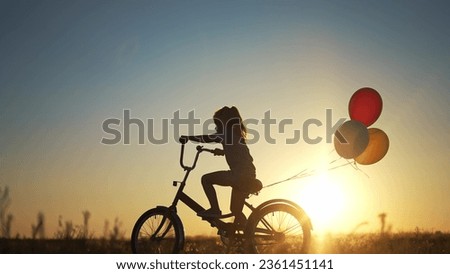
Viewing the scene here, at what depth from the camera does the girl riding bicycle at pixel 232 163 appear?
6820 mm

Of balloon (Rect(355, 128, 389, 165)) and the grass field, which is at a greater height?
balloon (Rect(355, 128, 389, 165))

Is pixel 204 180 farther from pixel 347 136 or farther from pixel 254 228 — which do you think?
pixel 347 136

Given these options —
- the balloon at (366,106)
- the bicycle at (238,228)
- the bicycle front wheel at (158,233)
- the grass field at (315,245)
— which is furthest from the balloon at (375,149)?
the bicycle front wheel at (158,233)

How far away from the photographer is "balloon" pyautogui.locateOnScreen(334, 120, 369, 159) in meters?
7.80

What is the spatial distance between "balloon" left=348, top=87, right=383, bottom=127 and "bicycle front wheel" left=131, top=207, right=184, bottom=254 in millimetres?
2692

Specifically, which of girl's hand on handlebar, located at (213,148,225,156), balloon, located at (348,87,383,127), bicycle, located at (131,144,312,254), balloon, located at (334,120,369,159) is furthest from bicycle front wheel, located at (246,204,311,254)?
balloon, located at (348,87,383,127)

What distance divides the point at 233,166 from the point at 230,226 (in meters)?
0.62

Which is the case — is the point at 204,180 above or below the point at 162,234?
above

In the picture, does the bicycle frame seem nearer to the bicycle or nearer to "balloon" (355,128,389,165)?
the bicycle

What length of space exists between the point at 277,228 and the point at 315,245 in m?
1.05

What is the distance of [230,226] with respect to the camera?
693 centimetres

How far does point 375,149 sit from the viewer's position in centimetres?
808
